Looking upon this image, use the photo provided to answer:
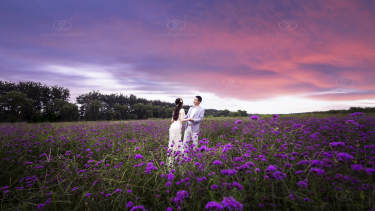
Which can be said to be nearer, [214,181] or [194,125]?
[214,181]

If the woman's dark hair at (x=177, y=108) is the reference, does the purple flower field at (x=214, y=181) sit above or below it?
below

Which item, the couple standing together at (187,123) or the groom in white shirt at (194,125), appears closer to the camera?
the couple standing together at (187,123)

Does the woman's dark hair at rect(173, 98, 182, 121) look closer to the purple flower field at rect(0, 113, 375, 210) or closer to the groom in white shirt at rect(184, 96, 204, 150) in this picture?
the groom in white shirt at rect(184, 96, 204, 150)

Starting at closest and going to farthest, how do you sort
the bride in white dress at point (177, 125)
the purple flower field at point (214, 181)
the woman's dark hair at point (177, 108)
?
the purple flower field at point (214, 181), the bride in white dress at point (177, 125), the woman's dark hair at point (177, 108)

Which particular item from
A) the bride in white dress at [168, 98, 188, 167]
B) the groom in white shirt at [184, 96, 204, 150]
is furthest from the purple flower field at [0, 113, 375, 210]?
the groom in white shirt at [184, 96, 204, 150]

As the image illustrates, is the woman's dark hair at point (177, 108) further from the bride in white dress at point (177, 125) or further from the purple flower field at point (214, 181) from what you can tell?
the purple flower field at point (214, 181)

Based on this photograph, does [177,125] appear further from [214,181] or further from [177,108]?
[214,181]

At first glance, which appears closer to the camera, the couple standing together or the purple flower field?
the purple flower field

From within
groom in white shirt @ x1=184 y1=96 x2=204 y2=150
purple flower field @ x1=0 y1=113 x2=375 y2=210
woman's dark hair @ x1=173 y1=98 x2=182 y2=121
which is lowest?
purple flower field @ x1=0 y1=113 x2=375 y2=210

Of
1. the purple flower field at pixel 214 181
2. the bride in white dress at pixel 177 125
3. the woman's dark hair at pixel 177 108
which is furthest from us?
the woman's dark hair at pixel 177 108

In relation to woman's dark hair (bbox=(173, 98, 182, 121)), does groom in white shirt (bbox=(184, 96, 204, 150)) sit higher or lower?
lower

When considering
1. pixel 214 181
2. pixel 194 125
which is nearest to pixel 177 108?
pixel 194 125

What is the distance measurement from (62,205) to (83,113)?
46772 mm

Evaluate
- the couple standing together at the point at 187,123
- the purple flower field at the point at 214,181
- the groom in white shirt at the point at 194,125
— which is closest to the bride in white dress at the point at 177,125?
the couple standing together at the point at 187,123
